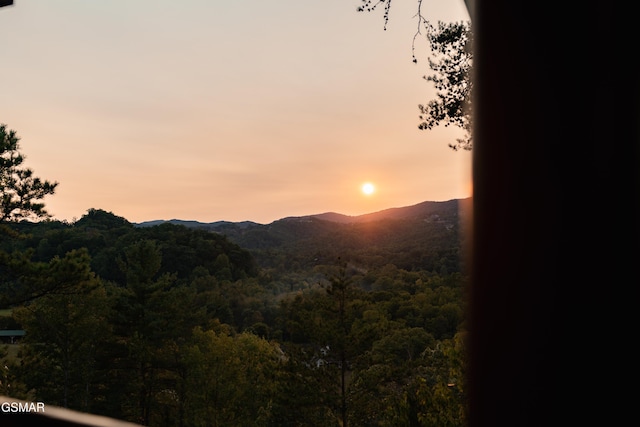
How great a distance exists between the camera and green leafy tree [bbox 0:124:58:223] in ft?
33.7

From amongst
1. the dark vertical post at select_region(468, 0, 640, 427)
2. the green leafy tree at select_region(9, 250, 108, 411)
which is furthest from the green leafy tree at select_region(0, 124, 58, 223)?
the dark vertical post at select_region(468, 0, 640, 427)

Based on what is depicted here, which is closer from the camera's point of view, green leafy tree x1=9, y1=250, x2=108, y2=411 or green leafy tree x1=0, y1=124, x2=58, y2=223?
green leafy tree x1=0, y1=124, x2=58, y2=223

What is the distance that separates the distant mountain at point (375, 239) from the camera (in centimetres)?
4903

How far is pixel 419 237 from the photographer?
5588 centimetres

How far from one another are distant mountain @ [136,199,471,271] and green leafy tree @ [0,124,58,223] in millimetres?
32179

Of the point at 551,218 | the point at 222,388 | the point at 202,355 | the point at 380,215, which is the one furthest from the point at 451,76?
the point at 380,215

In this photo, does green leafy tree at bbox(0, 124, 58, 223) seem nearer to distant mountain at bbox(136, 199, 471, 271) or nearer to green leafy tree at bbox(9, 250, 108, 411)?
green leafy tree at bbox(9, 250, 108, 411)

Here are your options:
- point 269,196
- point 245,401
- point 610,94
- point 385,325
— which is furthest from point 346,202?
point 610,94

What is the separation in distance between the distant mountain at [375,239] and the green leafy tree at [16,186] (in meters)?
32.2

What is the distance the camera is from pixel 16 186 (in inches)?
403

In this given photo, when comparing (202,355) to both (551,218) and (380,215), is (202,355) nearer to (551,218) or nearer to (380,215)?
(551,218)

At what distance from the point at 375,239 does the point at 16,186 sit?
52.8 m

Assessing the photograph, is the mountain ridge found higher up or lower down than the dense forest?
higher up

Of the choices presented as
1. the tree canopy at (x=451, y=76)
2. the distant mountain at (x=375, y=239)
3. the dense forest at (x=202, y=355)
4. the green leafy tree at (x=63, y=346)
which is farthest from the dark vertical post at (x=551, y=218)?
the distant mountain at (x=375, y=239)
